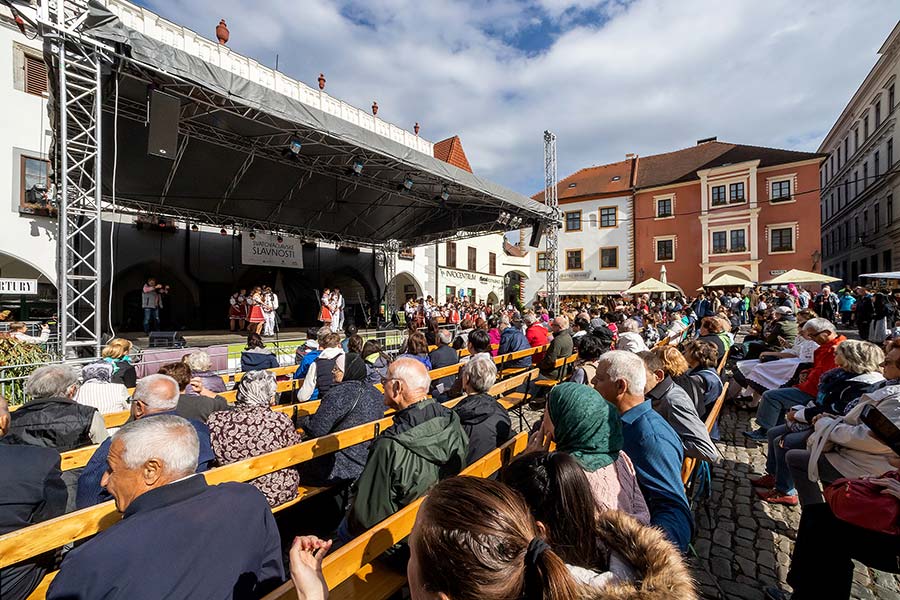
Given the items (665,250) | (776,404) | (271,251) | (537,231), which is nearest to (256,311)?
(271,251)

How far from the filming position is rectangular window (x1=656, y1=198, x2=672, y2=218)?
1107 inches

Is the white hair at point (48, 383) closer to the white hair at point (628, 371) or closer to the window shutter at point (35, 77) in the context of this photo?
the white hair at point (628, 371)

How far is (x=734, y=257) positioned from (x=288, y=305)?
2625 centimetres

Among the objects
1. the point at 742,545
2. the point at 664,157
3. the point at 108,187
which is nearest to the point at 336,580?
the point at 742,545

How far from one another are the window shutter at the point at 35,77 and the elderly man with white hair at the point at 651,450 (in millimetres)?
16725

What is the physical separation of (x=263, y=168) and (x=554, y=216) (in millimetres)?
9445

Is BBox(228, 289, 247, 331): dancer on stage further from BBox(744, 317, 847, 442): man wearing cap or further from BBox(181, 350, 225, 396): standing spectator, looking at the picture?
BBox(744, 317, 847, 442): man wearing cap

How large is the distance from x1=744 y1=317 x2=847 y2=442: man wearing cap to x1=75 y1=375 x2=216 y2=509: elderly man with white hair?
5226 millimetres

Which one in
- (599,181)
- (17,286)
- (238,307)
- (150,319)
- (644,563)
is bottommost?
(644,563)

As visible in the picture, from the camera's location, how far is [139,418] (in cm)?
273

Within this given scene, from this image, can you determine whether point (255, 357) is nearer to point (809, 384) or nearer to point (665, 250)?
point (809, 384)

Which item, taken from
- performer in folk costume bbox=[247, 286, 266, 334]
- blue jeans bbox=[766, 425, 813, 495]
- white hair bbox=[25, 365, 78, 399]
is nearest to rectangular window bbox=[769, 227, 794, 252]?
blue jeans bbox=[766, 425, 813, 495]

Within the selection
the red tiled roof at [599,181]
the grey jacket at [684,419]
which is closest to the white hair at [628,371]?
the grey jacket at [684,419]

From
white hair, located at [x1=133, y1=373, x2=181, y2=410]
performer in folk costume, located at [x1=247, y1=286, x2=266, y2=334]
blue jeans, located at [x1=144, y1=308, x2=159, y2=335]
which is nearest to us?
white hair, located at [x1=133, y1=373, x2=181, y2=410]
